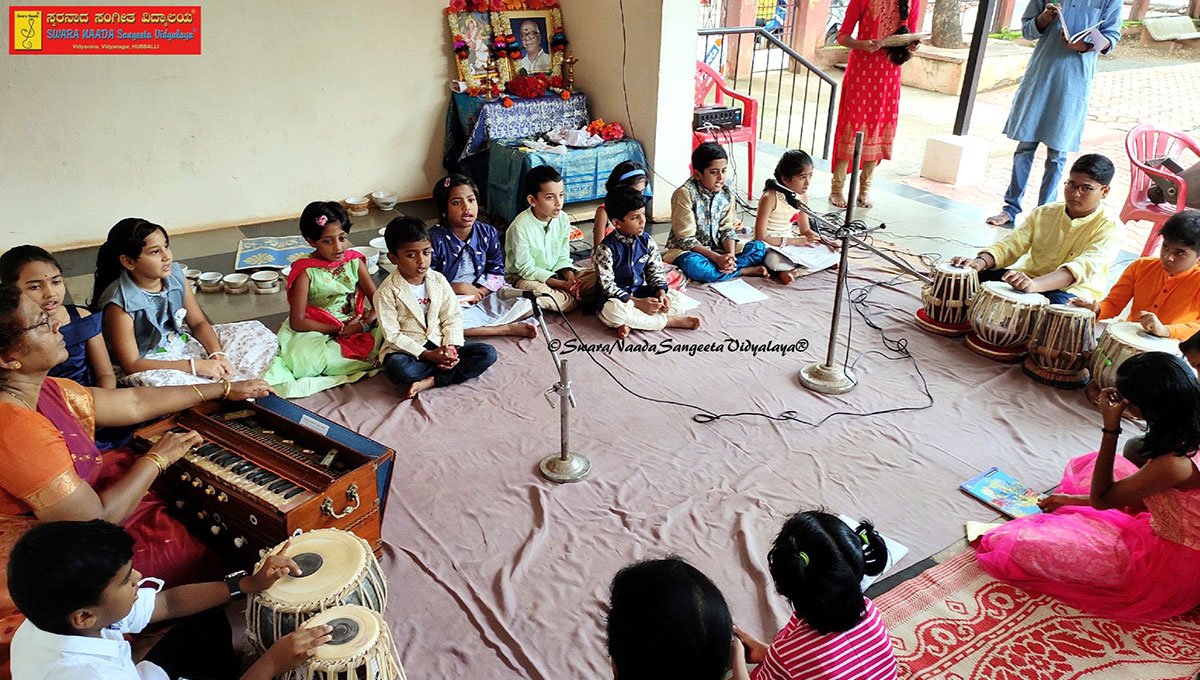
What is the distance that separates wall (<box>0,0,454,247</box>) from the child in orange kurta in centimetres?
451

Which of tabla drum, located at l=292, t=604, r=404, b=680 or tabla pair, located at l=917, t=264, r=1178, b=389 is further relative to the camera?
tabla pair, located at l=917, t=264, r=1178, b=389

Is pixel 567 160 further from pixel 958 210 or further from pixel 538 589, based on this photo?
pixel 538 589

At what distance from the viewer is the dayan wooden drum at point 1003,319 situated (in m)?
3.72

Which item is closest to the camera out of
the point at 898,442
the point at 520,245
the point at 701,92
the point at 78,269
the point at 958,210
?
the point at 898,442

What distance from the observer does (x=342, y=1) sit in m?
5.44

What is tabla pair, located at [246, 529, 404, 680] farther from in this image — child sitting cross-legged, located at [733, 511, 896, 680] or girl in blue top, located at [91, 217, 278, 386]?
girl in blue top, located at [91, 217, 278, 386]

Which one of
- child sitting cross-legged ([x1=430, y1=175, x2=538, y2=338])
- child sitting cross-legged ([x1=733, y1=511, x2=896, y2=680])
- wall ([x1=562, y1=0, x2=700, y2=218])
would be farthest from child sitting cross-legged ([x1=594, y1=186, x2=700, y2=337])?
child sitting cross-legged ([x1=733, y1=511, x2=896, y2=680])

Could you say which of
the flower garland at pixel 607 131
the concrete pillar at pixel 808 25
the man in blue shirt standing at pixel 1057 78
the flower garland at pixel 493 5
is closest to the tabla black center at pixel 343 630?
the flower garland at pixel 607 131

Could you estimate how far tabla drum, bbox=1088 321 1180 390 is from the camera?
3.29 meters

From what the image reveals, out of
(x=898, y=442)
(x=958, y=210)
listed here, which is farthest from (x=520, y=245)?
(x=958, y=210)

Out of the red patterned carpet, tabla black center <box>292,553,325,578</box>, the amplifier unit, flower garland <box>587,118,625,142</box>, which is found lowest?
the red patterned carpet

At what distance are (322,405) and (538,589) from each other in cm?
147

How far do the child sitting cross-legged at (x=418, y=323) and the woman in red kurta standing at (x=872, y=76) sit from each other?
131 inches

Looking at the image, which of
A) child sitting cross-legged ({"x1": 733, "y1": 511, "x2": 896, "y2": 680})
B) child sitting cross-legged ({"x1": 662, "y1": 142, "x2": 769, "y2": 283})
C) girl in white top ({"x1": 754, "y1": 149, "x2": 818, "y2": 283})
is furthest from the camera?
child sitting cross-legged ({"x1": 662, "y1": 142, "x2": 769, "y2": 283})
